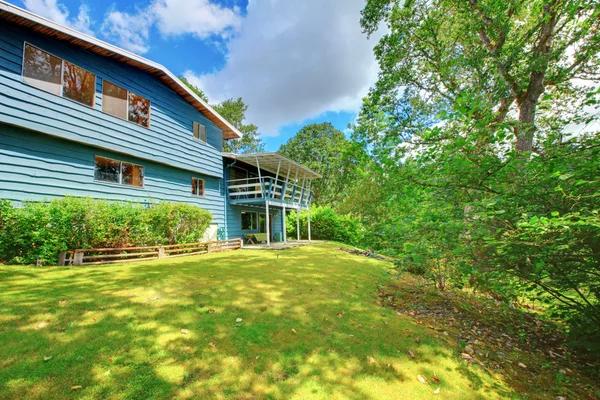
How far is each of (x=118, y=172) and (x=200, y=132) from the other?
4863 millimetres

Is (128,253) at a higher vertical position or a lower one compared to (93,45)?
lower

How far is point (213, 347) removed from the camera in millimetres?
3074

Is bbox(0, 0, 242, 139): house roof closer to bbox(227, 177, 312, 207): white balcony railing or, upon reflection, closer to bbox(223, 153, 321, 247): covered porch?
bbox(223, 153, 321, 247): covered porch

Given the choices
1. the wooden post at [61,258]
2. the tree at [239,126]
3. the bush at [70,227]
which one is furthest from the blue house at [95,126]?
the tree at [239,126]

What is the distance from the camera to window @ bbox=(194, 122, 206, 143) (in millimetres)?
13042

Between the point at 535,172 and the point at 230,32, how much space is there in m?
18.4

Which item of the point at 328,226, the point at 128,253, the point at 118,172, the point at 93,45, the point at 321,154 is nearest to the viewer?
the point at 128,253

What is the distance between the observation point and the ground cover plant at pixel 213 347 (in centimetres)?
242

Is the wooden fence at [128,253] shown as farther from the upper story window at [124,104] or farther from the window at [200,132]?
the window at [200,132]

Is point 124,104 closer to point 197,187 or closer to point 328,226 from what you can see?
point 197,187

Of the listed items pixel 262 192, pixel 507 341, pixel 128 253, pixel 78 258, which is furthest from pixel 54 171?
pixel 507 341

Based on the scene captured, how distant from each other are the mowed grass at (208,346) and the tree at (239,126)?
3009 centimetres

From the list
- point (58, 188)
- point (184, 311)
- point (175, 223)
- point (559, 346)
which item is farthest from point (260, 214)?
point (559, 346)

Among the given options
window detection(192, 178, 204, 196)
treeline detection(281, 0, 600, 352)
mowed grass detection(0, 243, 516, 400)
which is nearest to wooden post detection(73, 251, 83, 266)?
mowed grass detection(0, 243, 516, 400)
